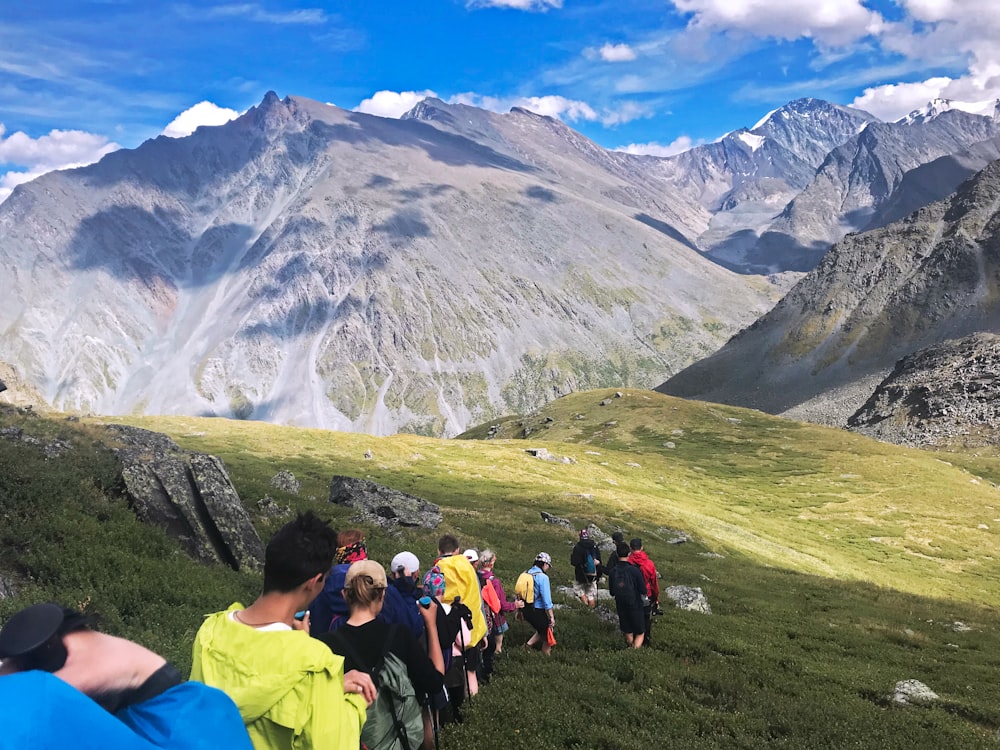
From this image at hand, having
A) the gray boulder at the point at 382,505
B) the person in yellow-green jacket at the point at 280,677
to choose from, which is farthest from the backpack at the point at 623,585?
the gray boulder at the point at 382,505

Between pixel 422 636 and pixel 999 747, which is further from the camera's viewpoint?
pixel 999 747

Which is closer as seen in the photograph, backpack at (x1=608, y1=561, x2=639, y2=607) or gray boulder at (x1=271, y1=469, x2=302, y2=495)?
backpack at (x1=608, y1=561, x2=639, y2=607)

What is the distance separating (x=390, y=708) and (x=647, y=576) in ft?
42.8

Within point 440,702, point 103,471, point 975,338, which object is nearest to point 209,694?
point 440,702

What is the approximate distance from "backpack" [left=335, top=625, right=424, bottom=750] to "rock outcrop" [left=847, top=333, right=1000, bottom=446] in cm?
14903

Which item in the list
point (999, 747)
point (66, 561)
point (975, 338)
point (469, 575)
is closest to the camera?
point (469, 575)

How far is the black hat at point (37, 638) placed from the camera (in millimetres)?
3082

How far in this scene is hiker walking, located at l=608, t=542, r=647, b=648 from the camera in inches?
694

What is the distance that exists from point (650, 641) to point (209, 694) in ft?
59.0

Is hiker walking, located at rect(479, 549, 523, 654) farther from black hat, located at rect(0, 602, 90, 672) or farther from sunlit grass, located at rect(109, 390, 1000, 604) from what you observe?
sunlit grass, located at rect(109, 390, 1000, 604)

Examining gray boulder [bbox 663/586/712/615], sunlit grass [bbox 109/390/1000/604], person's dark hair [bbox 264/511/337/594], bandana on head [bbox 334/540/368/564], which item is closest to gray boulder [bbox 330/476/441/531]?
sunlit grass [bbox 109/390/1000/604]

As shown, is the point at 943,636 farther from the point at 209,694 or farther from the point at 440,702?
the point at 209,694

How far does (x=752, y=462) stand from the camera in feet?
308

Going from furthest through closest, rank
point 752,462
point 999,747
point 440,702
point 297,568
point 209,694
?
point 752,462, point 999,747, point 440,702, point 297,568, point 209,694
